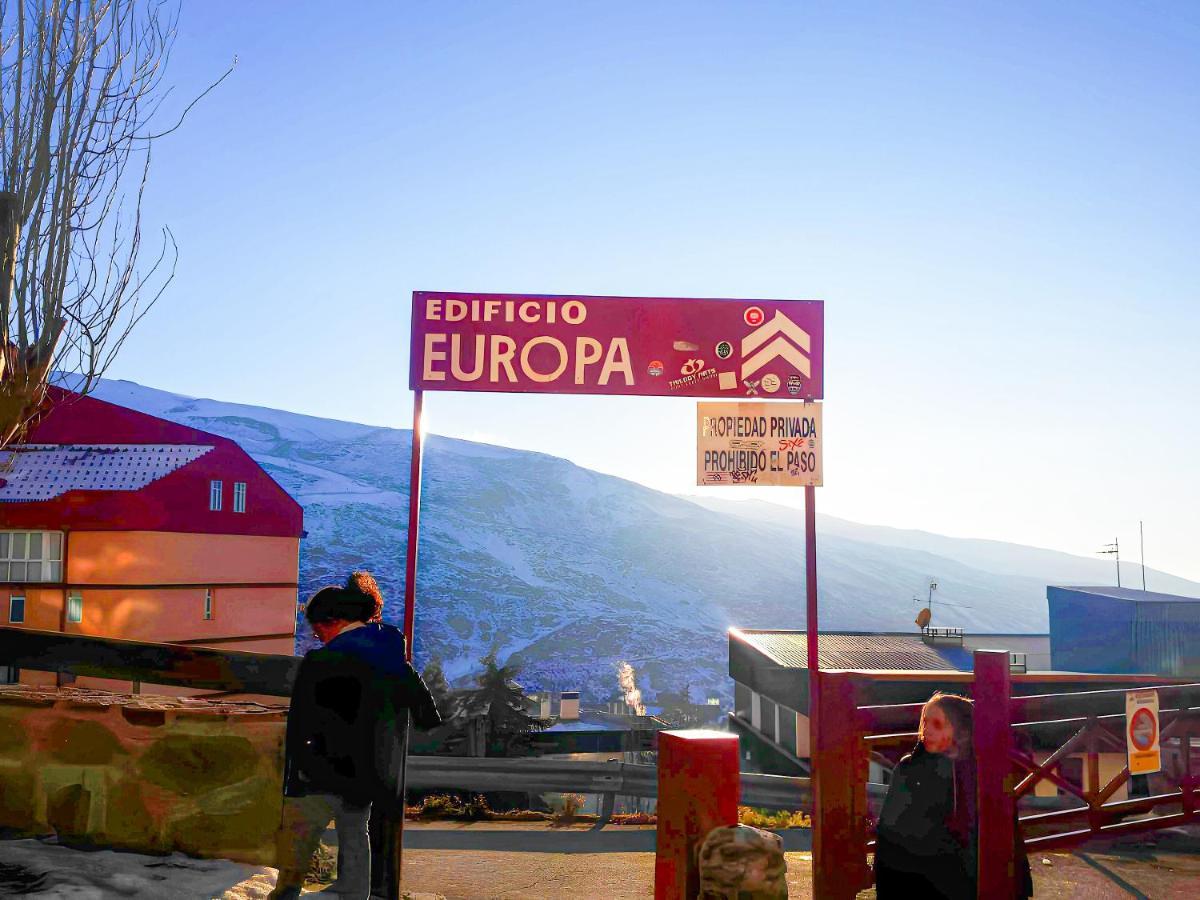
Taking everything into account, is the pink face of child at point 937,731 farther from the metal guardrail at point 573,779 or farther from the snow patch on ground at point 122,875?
the metal guardrail at point 573,779

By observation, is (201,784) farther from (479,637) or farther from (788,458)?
(479,637)

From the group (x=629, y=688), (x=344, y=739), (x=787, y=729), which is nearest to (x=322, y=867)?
(x=344, y=739)

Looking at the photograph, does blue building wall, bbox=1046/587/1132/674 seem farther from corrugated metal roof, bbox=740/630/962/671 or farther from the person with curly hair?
the person with curly hair

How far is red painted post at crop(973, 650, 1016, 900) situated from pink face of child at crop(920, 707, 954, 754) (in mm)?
1366

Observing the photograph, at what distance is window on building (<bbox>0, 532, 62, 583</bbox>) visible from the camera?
23.0 metres

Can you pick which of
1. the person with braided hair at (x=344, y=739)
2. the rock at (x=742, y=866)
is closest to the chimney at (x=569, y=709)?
the person with braided hair at (x=344, y=739)

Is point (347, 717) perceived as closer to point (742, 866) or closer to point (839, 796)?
point (742, 866)

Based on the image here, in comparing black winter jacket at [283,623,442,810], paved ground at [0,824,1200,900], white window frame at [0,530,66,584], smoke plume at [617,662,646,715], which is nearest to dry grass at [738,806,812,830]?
paved ground at [0,824,1200,900]

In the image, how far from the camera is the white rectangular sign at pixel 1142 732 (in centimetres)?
Result: 675

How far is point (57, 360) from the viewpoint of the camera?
8.64 meters

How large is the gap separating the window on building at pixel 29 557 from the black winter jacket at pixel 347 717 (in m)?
21.8

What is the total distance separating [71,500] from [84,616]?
2885 mm

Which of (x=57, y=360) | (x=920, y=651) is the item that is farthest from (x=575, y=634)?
(x=57, y=360)

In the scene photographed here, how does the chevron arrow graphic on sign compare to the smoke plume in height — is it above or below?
above
